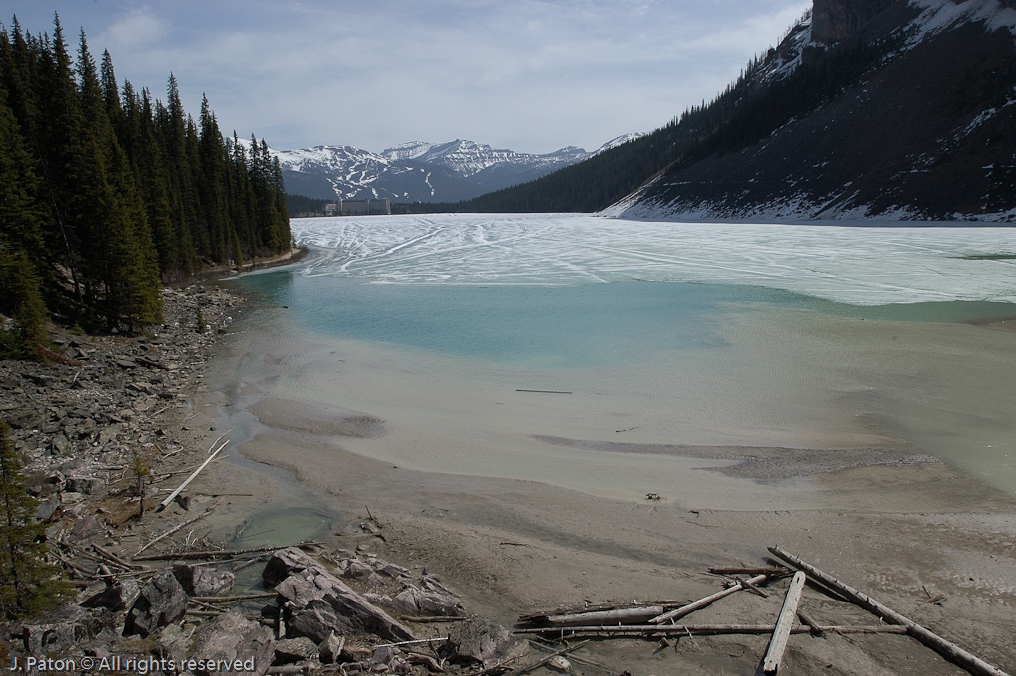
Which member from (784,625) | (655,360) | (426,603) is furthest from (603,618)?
(655,360)

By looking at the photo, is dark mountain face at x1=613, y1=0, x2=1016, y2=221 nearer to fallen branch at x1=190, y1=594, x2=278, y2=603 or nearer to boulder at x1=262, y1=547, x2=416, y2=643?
boulder at x1=262, y1=547, x2=416, y2=643

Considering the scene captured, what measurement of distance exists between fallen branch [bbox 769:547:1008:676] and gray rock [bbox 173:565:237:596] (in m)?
5.27

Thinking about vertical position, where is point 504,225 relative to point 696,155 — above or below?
below

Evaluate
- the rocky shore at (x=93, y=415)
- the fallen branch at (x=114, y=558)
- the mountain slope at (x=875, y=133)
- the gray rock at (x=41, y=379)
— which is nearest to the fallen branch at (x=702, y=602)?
the fallen branch at (x=114, y=558)

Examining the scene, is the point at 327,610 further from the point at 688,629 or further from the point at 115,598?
the point at 688,629

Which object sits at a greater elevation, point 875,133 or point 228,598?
point 875,133

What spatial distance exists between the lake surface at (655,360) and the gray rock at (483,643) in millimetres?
3206

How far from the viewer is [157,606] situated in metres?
4.45

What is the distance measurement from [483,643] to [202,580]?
2.64m

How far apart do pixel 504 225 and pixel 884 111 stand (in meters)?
49.7

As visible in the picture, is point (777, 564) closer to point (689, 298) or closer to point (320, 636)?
point (320, 636)

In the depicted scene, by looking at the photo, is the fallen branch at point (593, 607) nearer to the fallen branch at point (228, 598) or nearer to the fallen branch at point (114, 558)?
the fallen branch at point (228, 598)

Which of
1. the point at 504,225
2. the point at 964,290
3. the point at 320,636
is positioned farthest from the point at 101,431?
the point at 504,225

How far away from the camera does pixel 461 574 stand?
5.63m
